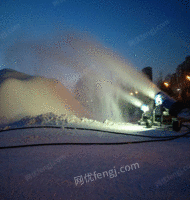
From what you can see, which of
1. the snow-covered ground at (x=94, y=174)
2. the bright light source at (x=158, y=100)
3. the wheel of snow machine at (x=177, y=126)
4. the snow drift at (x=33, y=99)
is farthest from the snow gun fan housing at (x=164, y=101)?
the snow drift at (x=33, y=99)

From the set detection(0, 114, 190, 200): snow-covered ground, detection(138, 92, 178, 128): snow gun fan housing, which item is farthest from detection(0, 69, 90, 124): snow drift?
detection(0, 114, 190, 200): snow-covered ground

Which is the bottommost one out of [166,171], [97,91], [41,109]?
[166,171]

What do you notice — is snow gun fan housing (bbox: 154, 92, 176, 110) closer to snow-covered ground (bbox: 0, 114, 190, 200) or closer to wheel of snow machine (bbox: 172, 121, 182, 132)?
wheel of snow machine (bbox: 172, 121, 182, 132)

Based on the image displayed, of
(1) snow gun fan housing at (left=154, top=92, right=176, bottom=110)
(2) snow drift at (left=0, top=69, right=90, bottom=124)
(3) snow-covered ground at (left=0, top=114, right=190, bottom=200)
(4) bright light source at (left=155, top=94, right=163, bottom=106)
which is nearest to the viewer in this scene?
(3) snow-covered ground at (left=0, top=114, right=190, bottom=200)

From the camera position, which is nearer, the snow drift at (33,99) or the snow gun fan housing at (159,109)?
the snow gun fan housing at (159,109)

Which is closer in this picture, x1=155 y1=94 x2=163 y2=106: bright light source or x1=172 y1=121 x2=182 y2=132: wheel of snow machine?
x1=172 y1=121 x2=182 y2=132: wheel of snow machine

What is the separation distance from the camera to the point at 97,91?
1880cm

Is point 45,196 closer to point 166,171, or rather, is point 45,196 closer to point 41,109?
point 166,171

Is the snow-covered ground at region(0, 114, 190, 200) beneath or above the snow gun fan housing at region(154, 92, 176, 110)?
beneath

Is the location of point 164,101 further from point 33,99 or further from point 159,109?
point 33,99

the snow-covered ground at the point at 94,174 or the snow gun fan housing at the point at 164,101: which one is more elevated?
the snow gun fan housing at the point at 164,101

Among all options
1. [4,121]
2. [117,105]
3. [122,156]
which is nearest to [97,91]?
[117,105]

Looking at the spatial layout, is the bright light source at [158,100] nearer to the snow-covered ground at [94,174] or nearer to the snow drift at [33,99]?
the snow-covered ground at [94,174]

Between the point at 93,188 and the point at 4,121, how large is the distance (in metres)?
9.52
